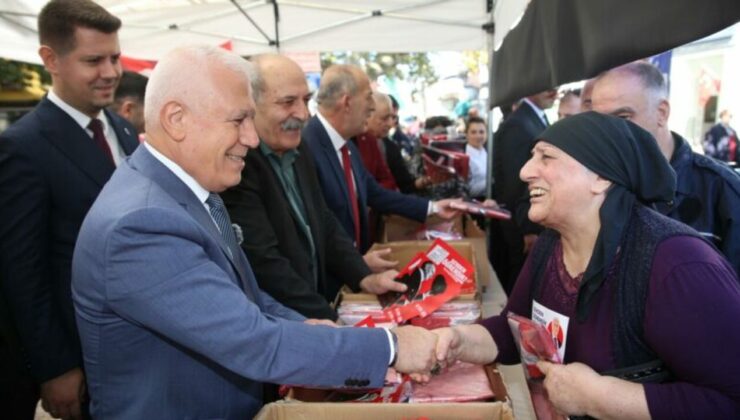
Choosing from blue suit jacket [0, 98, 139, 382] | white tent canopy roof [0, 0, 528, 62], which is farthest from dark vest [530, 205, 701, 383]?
white tent canopy roof [0, 0, 528, 62]

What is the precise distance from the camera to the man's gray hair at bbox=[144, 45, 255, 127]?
57.9 inches

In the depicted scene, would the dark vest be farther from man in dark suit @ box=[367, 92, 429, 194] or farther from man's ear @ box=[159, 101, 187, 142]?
man in dark suit @ box=[367, 92, 429, 194]

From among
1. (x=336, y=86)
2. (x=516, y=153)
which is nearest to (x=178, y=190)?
(x=336, y=86)

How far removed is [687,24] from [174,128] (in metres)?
1.25

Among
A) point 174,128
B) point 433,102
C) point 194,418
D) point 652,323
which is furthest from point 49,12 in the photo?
point 433,102

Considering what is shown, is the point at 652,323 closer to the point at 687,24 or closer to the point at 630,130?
the point at 630,130

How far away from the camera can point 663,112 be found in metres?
2.28

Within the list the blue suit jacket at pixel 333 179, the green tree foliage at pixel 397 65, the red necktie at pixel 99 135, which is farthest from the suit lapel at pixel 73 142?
the green tree foliage at pixel 397 65

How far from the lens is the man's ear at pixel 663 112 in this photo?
7.41 ft

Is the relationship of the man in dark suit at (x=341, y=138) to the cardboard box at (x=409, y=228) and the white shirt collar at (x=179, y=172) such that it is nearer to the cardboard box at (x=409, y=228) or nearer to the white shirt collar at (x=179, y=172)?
the cardboard box at (x=409, y=228)

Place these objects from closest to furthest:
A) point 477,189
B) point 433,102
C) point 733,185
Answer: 1. point 733,185
2. point 477,189
3. point 433,102

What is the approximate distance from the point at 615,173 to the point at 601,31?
0.40 m

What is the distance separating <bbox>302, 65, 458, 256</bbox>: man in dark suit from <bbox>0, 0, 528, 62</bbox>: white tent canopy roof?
177 cm

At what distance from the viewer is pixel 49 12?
94.7 inches
